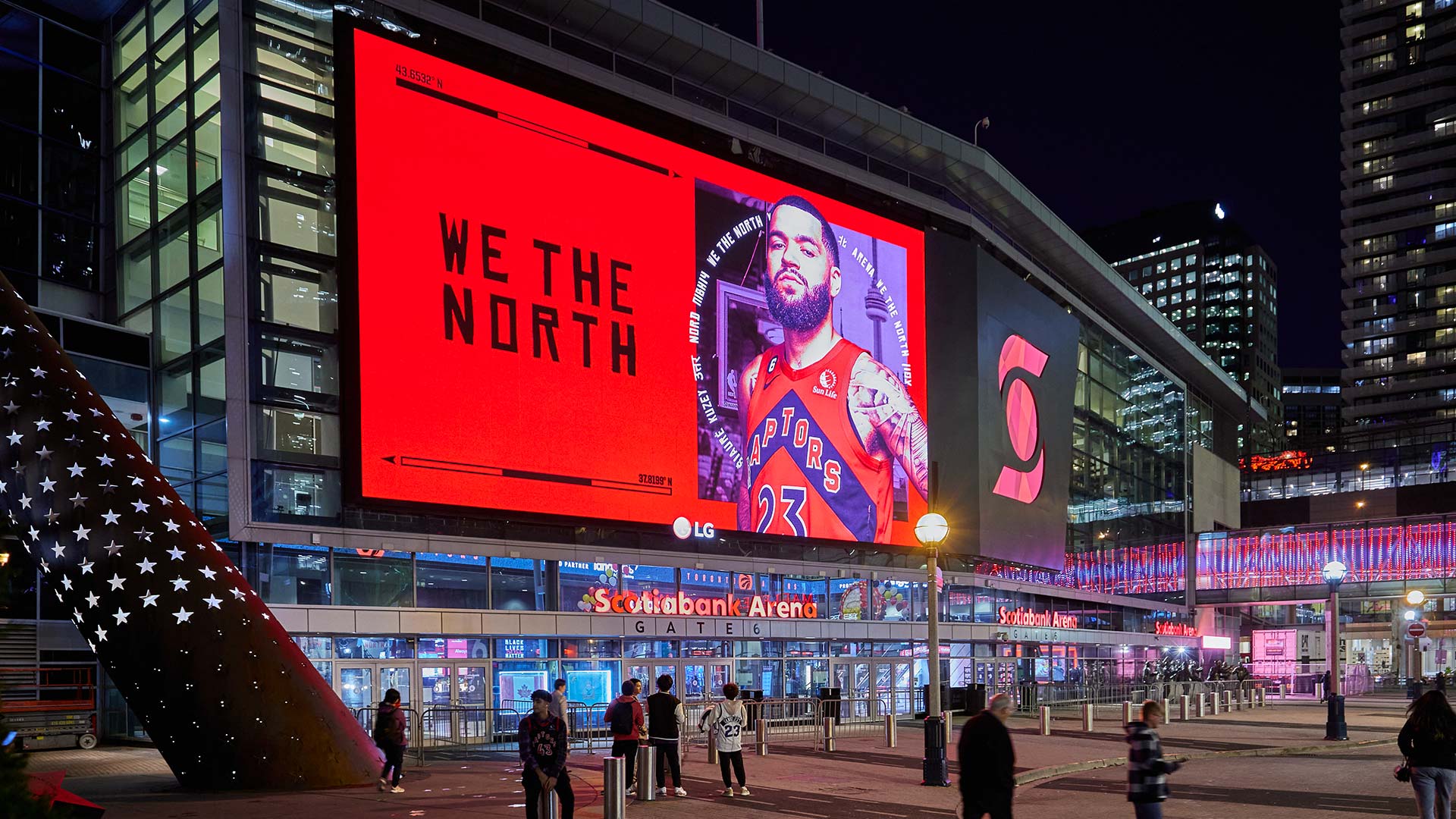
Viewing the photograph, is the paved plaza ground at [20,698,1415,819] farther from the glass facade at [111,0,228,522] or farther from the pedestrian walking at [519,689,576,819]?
the glass facade at [111,0,228,522]

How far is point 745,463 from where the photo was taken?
135 feet

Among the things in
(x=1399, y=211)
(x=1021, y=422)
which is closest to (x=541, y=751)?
(x=1021, y=422)

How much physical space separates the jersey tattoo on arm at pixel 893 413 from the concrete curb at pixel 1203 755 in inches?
659

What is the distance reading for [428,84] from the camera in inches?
1324

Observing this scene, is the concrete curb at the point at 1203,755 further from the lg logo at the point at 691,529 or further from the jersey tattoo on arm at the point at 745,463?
the jersey tattoo on arm at the point at 745,463

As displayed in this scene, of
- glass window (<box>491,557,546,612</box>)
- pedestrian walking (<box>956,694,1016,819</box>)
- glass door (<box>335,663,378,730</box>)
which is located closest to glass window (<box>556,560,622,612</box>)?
glass window (<box>491,557,546,612</box>)

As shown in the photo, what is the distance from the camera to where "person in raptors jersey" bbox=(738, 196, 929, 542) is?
41.9m

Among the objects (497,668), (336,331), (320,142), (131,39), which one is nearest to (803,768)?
(497,668)

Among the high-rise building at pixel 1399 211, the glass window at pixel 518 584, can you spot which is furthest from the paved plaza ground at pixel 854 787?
the high-rise building at pixel 1399 211

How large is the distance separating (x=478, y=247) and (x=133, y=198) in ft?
30.9

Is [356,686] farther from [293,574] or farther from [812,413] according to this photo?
[812,413]

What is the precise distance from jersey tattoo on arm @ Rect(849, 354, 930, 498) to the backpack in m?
26.4

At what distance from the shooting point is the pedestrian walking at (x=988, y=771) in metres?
12.9

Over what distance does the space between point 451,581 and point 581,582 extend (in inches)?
167
